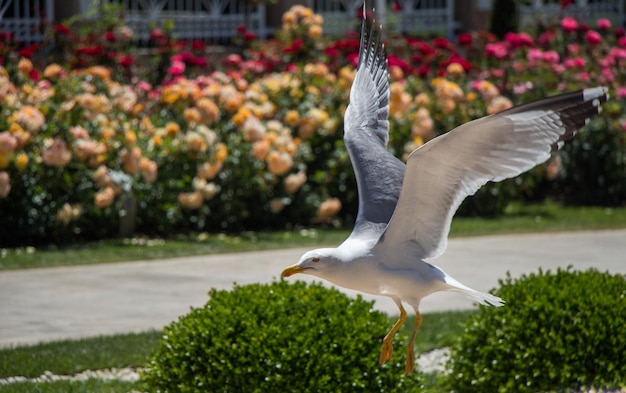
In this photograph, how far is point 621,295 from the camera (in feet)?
17.4

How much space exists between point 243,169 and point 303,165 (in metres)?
0.74

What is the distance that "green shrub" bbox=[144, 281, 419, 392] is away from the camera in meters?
4.52

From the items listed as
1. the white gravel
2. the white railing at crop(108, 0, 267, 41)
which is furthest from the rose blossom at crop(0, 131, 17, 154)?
the white railing at crop(108, 0, 267, 41)

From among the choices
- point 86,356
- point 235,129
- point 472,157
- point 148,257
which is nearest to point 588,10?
point 235,129

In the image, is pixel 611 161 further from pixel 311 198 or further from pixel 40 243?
pixel 40 243

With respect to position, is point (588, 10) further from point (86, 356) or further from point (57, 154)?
point (86, 356)

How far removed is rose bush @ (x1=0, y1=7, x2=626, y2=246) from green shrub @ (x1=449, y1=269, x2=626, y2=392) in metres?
5.52

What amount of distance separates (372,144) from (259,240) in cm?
629

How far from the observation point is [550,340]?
5.14m

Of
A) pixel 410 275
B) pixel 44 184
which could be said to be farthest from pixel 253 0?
pixel 410 275

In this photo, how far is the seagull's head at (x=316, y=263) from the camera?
343cm

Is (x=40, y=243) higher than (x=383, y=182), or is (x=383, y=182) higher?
(x=383, y=182)

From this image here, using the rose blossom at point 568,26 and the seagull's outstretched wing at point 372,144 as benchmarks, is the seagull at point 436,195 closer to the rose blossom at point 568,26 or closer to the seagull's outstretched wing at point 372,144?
the seagull's outstretched wing at point 372,144

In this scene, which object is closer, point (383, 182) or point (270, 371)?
point (383, 182)
